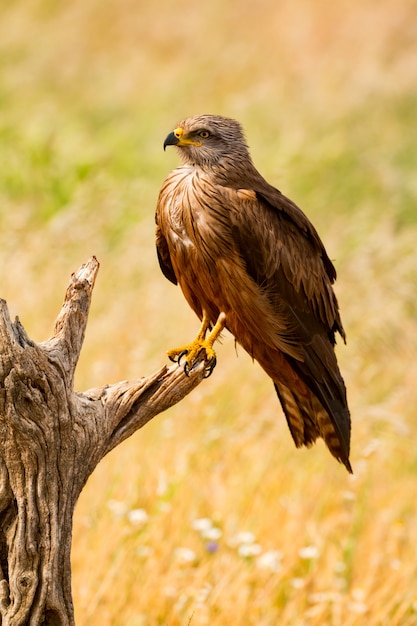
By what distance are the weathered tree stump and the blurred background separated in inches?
36.2

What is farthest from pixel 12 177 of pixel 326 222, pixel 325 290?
pixel 325 290

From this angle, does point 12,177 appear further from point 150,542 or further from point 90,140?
point 150,542

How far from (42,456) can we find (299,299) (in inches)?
50.3

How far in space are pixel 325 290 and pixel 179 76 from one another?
8160 mm

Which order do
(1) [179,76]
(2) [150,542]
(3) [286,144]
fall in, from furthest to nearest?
(1) [179,76] < (3) [286,144] < (2) [150,542]

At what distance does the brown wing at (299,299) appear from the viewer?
2.98 meters

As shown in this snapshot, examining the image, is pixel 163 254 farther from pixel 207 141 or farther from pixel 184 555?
pixel 184 555

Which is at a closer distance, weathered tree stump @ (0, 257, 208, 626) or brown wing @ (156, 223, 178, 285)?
weathered tree stump @ (0, 257, 208, 626)

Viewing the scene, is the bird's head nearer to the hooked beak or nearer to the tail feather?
the hooked beak

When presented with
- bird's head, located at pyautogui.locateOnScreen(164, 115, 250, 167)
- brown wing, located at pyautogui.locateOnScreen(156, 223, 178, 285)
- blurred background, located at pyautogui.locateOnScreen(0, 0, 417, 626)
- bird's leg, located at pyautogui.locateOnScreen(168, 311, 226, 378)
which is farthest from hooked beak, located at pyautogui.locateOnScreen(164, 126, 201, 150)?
blurred background, located at pyautogui.locateOnScreen(0, 0, 417, 626)

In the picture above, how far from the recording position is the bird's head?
3.13 m

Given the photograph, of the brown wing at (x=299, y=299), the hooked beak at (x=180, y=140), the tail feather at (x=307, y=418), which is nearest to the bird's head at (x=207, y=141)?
the hooked beak at (x=180, y=140)

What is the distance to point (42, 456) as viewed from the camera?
220 centimetres

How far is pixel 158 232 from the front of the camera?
10.2ft
